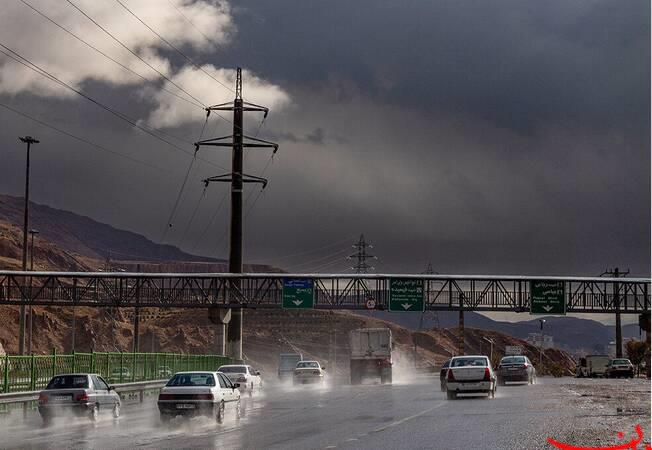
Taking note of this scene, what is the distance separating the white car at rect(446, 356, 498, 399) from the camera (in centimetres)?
4059

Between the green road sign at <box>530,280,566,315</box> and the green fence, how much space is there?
83.8ft

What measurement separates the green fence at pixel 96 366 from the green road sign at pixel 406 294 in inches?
620

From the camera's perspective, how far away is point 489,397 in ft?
137

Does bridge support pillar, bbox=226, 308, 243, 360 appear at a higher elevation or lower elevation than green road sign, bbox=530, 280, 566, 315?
lower

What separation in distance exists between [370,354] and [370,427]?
4231cm

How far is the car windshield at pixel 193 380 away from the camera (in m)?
28.8

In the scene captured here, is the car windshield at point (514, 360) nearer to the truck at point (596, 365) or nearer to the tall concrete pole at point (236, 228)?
the tall concrete pole at point (236, 228)

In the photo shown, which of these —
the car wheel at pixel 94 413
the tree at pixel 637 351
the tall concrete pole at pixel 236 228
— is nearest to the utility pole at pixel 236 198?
the tall concrete pole at pixel 236 228

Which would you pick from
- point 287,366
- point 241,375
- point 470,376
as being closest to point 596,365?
point 287,366

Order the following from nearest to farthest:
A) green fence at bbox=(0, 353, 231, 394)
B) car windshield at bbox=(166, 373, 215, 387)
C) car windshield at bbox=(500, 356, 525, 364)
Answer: car windshield at bbox=(166, 373, 215, 387)
green fence at bbox=(0, 353, 231, 394)
car windshield at bbox=(500, 356, 525, 364)

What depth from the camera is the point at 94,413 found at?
30.2 metres

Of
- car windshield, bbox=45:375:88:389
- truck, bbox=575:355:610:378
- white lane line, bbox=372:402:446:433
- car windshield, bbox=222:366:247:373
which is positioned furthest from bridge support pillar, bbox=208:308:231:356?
car windshield, bbox=45:375:88:389

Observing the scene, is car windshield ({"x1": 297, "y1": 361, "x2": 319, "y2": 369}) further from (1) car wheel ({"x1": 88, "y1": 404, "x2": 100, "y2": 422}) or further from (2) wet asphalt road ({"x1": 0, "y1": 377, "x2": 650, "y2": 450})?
(1) car wheel ({"x1": 88, "y1": 404, "x2": 100, "y2": 422})

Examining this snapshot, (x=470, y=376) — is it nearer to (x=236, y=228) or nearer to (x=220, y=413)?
(x=220, y=413)
